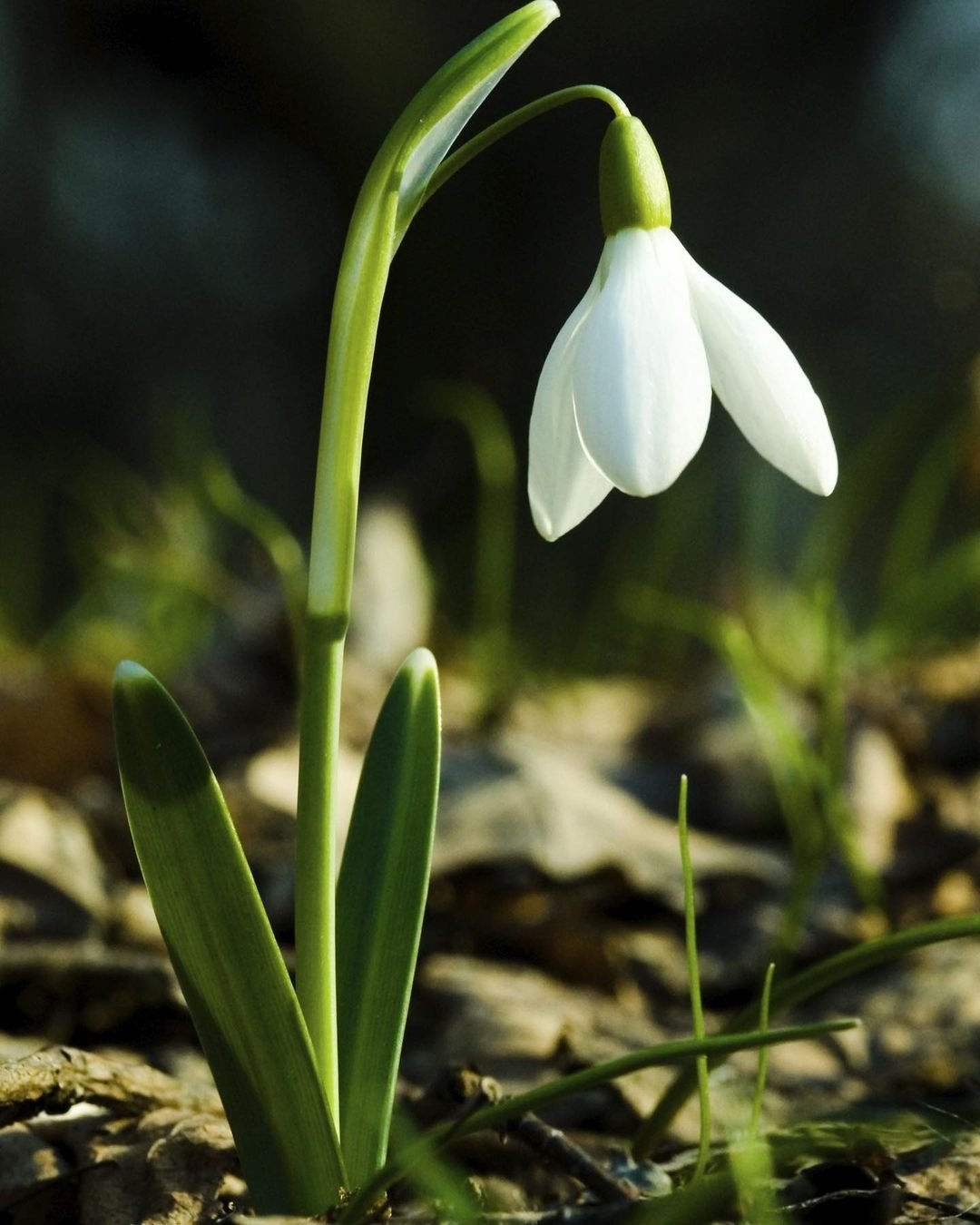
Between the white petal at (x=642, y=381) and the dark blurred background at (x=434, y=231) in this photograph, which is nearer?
the white petal at (x=642, y=381)

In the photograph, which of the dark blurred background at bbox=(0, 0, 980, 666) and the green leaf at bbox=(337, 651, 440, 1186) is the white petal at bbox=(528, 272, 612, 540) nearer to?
the green leaf at bbox=(337, 651, 440, 1186)

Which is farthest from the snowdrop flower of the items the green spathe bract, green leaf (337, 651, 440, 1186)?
green leaf (337, 651, 440, 1186)

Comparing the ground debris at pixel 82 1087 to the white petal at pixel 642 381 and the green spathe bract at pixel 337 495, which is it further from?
the white petal at pixel 642 381

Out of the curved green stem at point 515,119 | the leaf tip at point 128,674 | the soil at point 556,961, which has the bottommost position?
the soil at point 556,961

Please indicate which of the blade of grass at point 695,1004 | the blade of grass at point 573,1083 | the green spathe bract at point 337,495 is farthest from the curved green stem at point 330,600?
the blade of grass at point 695,1004

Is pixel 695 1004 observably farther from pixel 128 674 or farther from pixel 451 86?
pixel 451 86

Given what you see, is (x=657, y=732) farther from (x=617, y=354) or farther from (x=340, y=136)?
(x=340, y=136)
